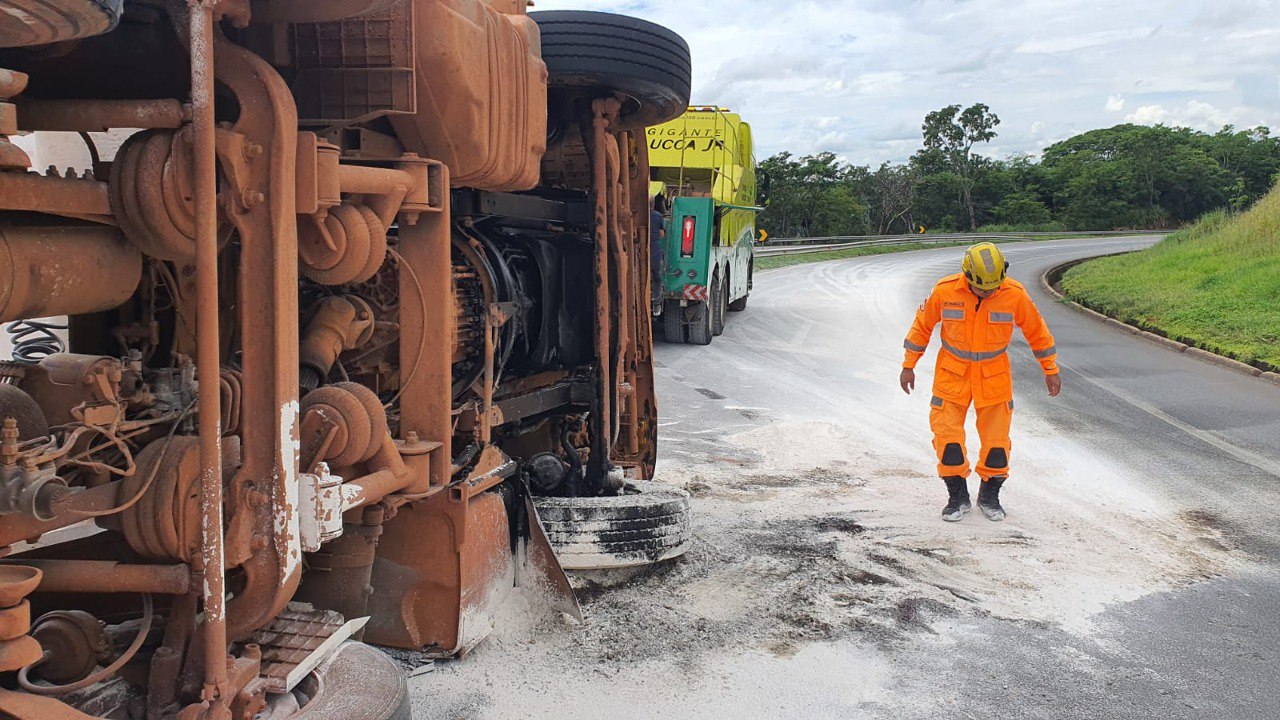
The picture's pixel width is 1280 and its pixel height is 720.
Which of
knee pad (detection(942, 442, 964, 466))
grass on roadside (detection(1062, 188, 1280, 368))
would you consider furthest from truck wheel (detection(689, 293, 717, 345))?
knee pad (detection(942, 442, 964, 466))

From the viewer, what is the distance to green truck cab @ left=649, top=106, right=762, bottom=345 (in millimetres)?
12703

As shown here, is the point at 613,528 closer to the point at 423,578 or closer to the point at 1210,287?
the point at 423,578

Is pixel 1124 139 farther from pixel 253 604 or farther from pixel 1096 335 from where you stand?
pixel 253 604

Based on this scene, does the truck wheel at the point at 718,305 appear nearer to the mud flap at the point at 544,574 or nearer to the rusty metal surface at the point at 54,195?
the mud flap at the point at 544,574

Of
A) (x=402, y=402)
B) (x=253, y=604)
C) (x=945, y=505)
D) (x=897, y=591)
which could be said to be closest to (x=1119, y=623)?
(x=897, y=591)

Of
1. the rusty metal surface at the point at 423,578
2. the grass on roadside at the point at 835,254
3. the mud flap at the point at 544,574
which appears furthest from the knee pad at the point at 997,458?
the grass on roadside at the point at 835,254

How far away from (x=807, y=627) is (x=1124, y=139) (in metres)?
63.1

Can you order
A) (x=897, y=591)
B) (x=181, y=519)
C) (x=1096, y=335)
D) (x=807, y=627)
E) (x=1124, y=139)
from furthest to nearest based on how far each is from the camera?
(x=1124, y=139), (x=1096, y=335), (x=897, y=591), (x=807, y=627), (x=181, y=519)

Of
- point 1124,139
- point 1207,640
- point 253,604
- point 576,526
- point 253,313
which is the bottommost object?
point 1207,640

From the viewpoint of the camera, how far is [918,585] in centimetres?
475

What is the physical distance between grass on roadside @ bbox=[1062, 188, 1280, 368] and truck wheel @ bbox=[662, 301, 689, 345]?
250 inches

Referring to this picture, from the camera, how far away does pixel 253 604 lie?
7.58ft

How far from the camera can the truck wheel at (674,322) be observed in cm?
1291

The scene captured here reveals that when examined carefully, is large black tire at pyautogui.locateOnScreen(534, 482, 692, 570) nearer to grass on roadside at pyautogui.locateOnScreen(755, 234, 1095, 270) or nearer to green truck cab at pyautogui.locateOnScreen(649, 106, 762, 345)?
green truck cab at pyautogui.locateOnScreen(649, 106, 762, 345)
